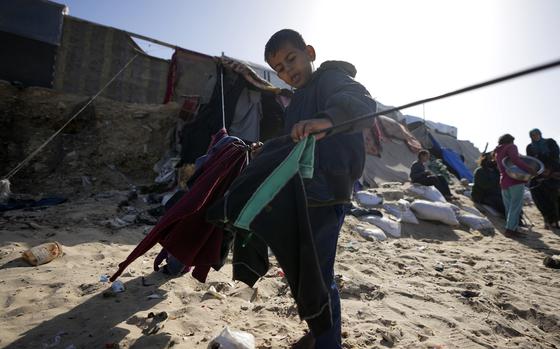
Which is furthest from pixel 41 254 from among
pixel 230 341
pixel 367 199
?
pixel 367 199

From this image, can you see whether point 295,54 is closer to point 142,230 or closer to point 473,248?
point 142,230

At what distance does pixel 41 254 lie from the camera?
2.43 meters

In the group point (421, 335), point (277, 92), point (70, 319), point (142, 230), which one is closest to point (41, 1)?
point (277, 92)

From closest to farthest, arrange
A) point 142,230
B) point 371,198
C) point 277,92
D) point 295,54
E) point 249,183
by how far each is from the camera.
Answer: point 249,183, point 295,54, point 142,230, point 371,198, point 277,92

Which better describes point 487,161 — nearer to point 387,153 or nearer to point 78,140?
point 387,153

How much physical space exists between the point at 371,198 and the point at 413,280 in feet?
9.55

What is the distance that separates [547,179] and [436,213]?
245 centimetres

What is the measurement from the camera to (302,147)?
1.08m

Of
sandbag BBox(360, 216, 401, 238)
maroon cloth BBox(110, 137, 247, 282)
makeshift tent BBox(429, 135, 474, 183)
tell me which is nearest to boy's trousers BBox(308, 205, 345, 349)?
maroon cloth BBox(110, 137, 247, 282)

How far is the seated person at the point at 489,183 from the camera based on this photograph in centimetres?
626

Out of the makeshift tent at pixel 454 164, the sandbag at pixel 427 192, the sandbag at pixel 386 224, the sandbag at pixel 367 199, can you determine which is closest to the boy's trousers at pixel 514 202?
the sandbag at pixel 427 192

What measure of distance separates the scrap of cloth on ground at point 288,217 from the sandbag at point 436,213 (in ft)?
15.4

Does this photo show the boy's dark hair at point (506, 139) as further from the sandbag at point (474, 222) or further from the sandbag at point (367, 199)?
the sandbag at point (367, 199)

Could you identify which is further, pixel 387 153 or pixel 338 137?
pixel 387 153
